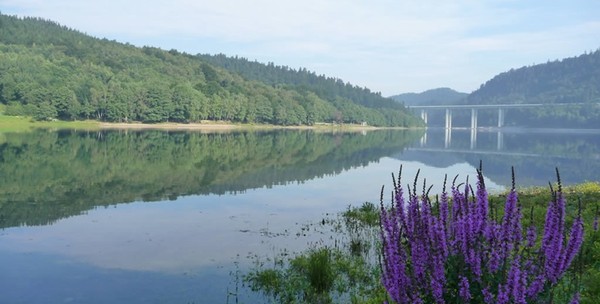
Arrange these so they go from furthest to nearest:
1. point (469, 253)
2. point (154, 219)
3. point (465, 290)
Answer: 1. point (154, 219)
2. point (469, 253)
3. point (465, 290)

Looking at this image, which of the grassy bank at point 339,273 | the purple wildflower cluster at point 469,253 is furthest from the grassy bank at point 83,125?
the purple wildflower cluster at point 469,253

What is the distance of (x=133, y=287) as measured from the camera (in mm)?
14062

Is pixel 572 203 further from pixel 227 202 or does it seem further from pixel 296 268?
pixel 227 202

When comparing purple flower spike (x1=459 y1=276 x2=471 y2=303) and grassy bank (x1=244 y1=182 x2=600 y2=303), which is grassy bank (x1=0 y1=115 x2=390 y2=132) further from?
purple flower spike (x1=459 y1=276 x2=471 y2=303)

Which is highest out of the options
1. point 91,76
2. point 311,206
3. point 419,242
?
point 91,76

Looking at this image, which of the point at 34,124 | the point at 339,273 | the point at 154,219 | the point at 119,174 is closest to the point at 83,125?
the point at 34,124

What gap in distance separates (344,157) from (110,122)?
101 metres

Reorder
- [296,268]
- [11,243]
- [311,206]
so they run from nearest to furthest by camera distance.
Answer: [296,268]
[11,243]
[311,206]

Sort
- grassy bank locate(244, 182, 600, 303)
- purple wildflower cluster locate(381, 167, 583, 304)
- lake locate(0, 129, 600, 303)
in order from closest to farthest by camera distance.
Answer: purple wildflower cluster locate(381, 167, 583, 304) < grassy bank locate(244, 182, 600, 303) < lake locate(0, 129, 600, 303)

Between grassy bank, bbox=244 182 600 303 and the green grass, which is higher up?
the green grass

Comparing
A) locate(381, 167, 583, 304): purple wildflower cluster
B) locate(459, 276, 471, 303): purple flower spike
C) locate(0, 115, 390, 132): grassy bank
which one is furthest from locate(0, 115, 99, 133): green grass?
locate(459, 276, 471, 303): purple flower spike

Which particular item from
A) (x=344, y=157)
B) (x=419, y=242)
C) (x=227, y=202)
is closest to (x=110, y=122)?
(x=344, y=157)

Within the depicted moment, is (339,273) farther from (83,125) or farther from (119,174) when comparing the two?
(83,125)

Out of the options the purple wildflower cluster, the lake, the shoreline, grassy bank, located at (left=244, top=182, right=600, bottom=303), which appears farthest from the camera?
the shoreline
